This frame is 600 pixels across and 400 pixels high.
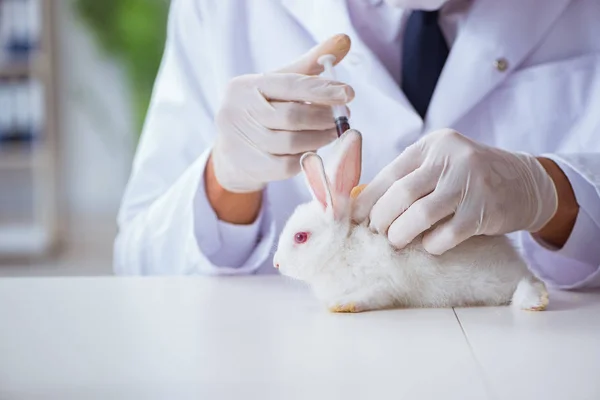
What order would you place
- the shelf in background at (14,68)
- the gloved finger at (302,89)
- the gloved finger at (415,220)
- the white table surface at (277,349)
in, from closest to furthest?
the white table surface at (277,349) < the gloved finger at (415,220) < the gloved finger at (302,89) < the shelf in background at (14,68)

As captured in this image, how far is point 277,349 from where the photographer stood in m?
0.67

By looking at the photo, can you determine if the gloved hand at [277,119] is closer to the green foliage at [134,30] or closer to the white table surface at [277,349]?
the white table surface at [277,349]

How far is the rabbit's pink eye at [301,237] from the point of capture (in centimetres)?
86

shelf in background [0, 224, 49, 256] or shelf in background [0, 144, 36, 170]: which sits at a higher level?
shelf in background [0, 144, 36, 170]

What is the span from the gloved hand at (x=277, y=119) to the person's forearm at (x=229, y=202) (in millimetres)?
64

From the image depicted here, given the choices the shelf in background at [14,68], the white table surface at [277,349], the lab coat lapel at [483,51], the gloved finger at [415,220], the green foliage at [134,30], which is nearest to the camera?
the white table surface at [277,349]

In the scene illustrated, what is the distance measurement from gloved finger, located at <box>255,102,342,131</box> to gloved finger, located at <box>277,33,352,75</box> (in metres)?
0.05

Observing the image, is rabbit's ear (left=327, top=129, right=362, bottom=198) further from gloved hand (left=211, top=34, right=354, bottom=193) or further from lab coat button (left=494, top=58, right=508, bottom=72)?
lab coat button (left=494, top=58, right=508, bottom=72)

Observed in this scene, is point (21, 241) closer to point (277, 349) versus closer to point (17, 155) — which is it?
point (17, 155)

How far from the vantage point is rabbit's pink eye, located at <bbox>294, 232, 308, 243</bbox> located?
858mm

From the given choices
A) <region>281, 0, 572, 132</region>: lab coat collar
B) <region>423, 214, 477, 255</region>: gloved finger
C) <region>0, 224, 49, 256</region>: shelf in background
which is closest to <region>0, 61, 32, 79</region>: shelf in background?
<region>0, 224, 49, 256</region>: shelf in background

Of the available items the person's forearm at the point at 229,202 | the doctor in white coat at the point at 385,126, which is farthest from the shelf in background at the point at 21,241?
the person's forearm at the point at 229,202

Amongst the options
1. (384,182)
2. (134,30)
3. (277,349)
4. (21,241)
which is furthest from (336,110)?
(21,241)

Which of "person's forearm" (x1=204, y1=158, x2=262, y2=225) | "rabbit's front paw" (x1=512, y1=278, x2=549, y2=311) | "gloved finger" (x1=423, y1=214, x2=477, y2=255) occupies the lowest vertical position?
"person's forearm" (x1=204, y1=158, x2=262, y2=225)
